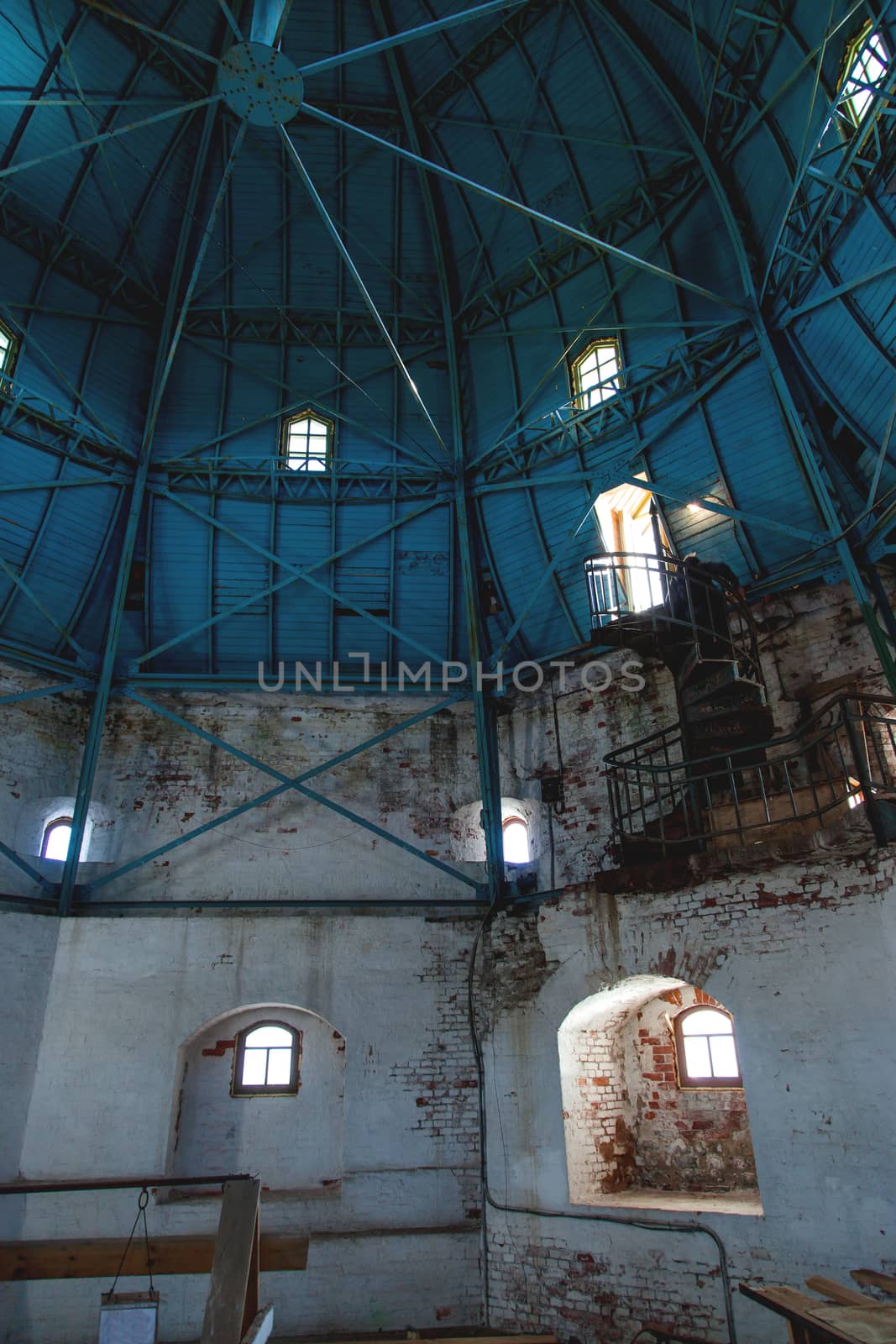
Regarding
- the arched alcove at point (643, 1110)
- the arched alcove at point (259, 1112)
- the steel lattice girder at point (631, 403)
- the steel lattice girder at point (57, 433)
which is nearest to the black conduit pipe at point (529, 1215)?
the arched alcove at point (643, 1110)

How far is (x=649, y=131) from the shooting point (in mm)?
12703

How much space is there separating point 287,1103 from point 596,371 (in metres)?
12.8

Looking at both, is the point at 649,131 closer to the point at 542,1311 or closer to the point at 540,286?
the point at 540,286

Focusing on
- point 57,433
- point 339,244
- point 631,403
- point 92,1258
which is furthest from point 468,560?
point 92,1258

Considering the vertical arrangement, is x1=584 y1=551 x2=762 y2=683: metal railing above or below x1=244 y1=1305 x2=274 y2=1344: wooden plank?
above

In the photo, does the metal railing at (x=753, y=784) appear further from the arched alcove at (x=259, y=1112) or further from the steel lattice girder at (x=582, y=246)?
the steel lattice girder at (x=582, y=246)

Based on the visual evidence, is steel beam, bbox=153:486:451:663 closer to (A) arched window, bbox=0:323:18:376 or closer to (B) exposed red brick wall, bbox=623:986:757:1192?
(A) arched window, bbox=0:323:18:376

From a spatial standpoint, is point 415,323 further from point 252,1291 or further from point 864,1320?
point 864,1320

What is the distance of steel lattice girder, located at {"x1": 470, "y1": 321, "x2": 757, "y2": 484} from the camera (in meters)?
12.1

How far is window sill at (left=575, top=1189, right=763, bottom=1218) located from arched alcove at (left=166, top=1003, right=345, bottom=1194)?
393cm

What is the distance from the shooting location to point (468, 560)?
47.3 feet

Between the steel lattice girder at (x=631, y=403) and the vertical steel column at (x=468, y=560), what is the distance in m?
0.86

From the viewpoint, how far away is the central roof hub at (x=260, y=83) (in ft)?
26.9

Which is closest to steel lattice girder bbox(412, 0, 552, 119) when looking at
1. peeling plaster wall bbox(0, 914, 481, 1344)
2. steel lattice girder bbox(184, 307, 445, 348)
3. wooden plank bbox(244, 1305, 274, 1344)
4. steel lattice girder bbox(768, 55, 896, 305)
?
steel lattice girder bbox(184, 307, 445, 348)
